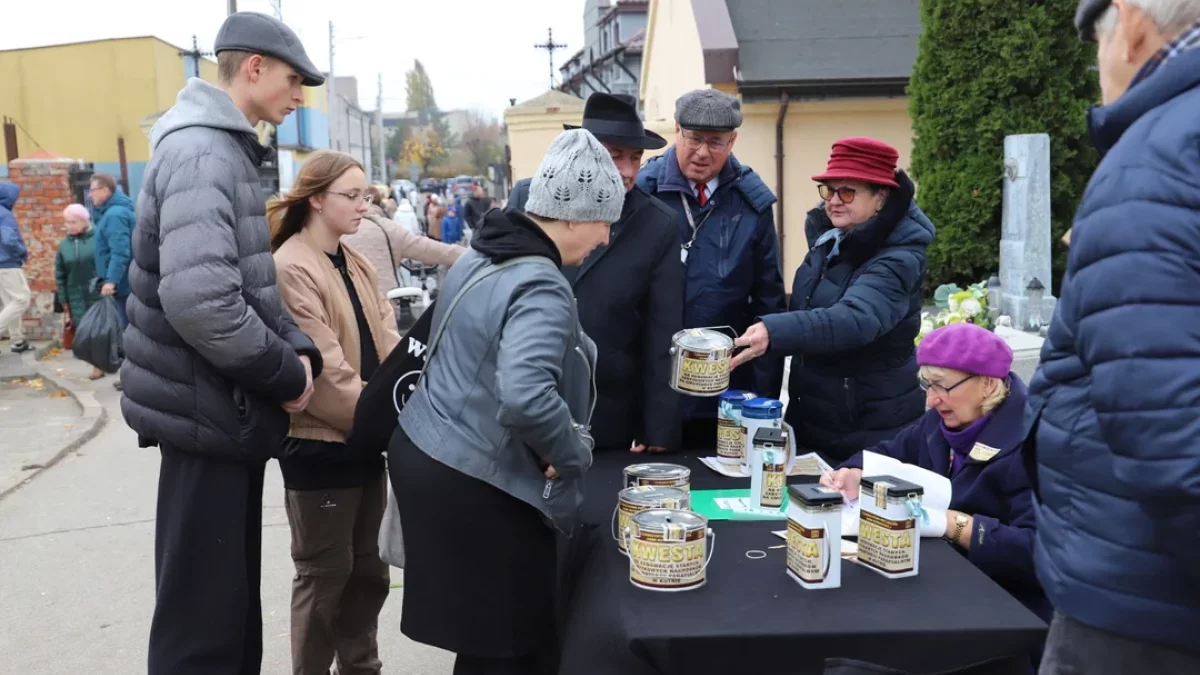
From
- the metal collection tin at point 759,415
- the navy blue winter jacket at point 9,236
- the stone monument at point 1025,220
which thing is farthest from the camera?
the navy blue winter jacket at point 9,236

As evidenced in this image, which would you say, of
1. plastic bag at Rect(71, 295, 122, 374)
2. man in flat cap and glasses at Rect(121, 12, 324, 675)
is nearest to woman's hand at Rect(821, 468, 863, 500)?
man in flat cap and glasses at Rect(121, 12, 324, 675)

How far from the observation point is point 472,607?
255 cm

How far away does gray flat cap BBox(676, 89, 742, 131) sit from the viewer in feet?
12.3

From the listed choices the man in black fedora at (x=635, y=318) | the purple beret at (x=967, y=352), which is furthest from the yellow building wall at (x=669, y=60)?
the purple beret at (x=967, y=352)

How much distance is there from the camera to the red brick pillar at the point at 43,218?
1192 centimetres

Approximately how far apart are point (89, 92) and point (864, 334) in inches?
1316

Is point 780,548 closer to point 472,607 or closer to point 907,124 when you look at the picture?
point 472,607

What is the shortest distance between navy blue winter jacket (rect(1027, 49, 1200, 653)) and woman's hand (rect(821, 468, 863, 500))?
43.2 inches

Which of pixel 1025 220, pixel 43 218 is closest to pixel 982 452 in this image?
Answer: pixel 1025 220

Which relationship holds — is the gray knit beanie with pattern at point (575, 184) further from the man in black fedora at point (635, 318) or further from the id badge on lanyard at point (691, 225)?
the id badge on lanyard at point (691, 225)

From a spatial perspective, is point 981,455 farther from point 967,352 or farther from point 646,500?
Result: point 646,500

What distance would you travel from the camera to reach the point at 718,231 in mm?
3844

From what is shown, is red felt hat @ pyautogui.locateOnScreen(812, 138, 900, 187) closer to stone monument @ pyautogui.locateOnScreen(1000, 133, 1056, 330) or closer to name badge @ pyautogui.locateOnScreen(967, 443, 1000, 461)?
name badge @ pyautogui.locateOnScreen(967, 443, 1000, 461)

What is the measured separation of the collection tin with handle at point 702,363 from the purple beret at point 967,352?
0.56 m
